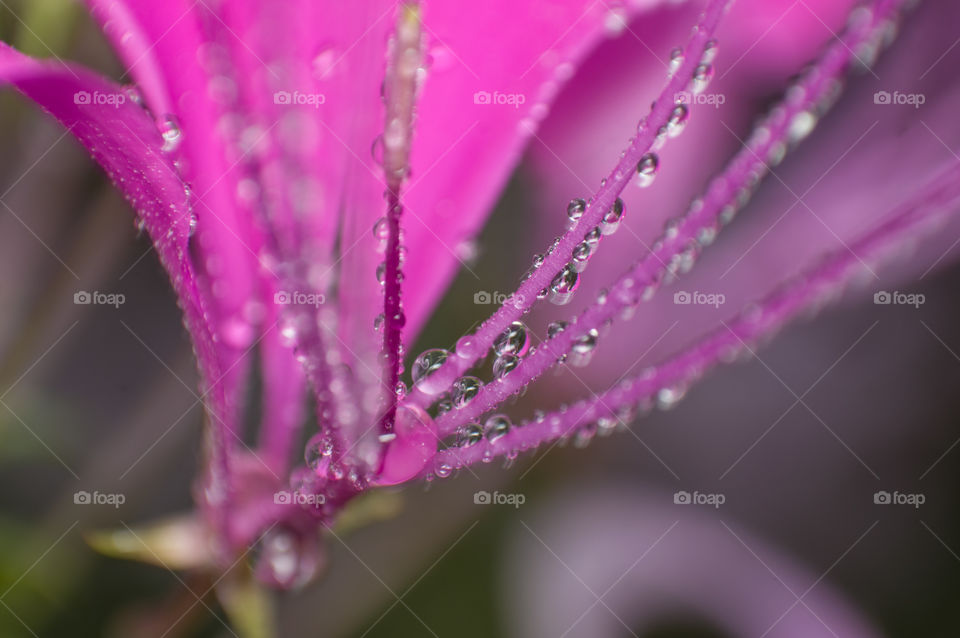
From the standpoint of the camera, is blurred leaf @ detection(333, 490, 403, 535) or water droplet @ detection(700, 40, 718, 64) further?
blurred leaf @ detection(333, 490, 403, 535)

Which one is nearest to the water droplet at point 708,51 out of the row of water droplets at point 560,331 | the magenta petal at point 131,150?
the row of water droplets at point 560,331

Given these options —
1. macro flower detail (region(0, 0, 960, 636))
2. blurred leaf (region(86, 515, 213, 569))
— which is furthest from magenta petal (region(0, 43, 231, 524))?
blurred leaf (region(86, 515, 213, 569))

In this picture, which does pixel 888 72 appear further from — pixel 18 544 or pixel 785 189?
pixel 18 544

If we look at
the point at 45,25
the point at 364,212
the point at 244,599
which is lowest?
the point at 244,599

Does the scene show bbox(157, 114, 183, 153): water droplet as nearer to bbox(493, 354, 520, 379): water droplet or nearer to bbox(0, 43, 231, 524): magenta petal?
bbox(0, 43, 231, 524): magenta petal

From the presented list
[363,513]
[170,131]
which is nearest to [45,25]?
[170,131]

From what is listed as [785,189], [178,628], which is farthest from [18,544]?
[785,189]

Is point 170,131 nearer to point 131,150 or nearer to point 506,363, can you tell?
point 131,150
